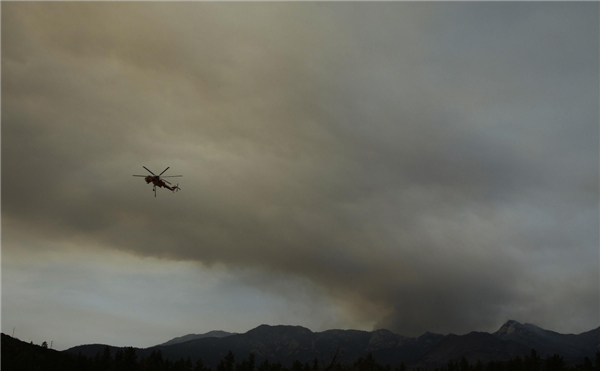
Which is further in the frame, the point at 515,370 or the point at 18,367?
the point at 515,370

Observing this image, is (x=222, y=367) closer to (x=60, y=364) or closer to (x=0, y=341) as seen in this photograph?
(x=60, y=364)

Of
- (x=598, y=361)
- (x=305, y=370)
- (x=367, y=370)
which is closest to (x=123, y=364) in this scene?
(x=305, y=370)

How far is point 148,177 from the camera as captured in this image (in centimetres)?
9075

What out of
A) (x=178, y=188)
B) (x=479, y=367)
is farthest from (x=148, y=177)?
(x=479, y=367)

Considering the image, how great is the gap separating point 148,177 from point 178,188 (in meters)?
11.8

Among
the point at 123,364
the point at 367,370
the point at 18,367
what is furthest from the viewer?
the point at 123,364

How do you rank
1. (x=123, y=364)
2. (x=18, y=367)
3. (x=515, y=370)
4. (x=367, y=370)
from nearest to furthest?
→ (x=18, y=367) → (x=367, y=370) → (x=123, y=364) → (x=515, y=370)

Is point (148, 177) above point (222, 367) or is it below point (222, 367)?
above

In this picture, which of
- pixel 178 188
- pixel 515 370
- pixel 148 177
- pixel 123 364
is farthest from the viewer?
pixel 515 370

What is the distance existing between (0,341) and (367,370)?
565 ft

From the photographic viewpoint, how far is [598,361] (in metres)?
195

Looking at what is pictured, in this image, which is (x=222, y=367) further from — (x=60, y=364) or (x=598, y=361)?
(x=598, y=361)

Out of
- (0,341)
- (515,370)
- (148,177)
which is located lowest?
(515,370)

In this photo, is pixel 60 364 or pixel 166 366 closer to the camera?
pixel 60 364
